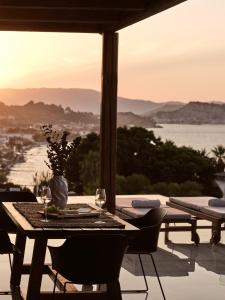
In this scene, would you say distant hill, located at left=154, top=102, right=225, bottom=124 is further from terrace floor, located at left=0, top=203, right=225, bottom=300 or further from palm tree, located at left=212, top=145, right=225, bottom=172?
terrace floor, located at left=0, top=203, right=225, bottom=300

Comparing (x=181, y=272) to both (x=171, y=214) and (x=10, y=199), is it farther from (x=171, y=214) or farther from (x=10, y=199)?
(x=10, y=199)

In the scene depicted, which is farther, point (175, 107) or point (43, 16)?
point (175, 107)

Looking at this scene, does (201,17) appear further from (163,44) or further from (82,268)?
(82,268)

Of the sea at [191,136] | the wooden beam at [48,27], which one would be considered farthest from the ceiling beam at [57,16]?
the sea at [191,136]

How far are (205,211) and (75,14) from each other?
251cm

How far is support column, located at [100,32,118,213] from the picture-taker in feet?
28.5

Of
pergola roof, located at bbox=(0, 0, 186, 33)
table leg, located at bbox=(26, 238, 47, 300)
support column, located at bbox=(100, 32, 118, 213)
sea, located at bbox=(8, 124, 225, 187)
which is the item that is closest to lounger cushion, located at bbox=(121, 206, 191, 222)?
support column, located at bbox=(100, 32, 118, 213)

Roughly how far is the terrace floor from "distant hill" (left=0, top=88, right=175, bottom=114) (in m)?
6.69

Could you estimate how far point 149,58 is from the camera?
1591 cm

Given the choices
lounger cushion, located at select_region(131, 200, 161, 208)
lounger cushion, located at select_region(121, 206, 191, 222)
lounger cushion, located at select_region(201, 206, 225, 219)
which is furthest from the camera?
lounger cushion, located at select_region(131, 200, 161, 208)

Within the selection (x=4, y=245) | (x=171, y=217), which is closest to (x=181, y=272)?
(x=171, y=217)

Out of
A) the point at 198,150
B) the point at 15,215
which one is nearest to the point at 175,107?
the point at 198,150

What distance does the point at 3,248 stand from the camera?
531 centimetres

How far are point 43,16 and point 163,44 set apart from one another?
316 inches
